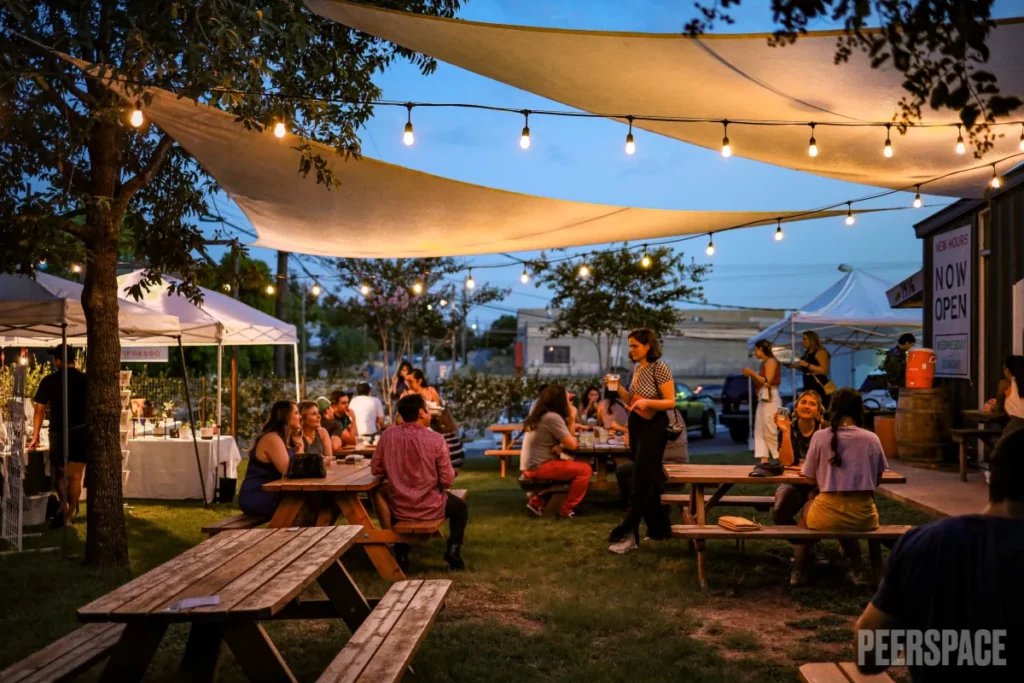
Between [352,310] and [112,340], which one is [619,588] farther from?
[352,310]

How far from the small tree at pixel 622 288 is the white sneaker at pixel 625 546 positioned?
12311mm

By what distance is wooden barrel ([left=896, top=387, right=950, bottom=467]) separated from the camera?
418 inches

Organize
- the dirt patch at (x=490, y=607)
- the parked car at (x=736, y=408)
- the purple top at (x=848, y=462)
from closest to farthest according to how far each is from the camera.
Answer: the dirt patch at (x=490, y=607) < the purple top at (x=848, y=462) < the parked car at (x=736, y=408)

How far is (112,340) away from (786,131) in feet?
15.4

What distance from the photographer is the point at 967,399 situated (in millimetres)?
10555

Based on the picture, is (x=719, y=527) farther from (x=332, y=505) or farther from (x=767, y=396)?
(x=767, y=396)

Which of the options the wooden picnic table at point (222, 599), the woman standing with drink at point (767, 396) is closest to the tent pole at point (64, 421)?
the wooden picnic table at point (222, 599)

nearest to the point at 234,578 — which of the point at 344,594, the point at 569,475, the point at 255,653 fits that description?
the point at 255,653

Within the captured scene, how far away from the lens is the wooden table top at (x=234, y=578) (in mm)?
2930

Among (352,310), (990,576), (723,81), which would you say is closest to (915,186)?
(723,81)

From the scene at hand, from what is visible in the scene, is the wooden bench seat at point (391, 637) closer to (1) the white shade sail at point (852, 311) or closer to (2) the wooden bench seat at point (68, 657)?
(2) the wooden bench seat at point (68, 657)

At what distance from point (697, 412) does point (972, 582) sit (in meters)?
17.0

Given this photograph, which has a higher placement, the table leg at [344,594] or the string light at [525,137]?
the string light at [525,137]

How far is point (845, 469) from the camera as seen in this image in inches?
211
